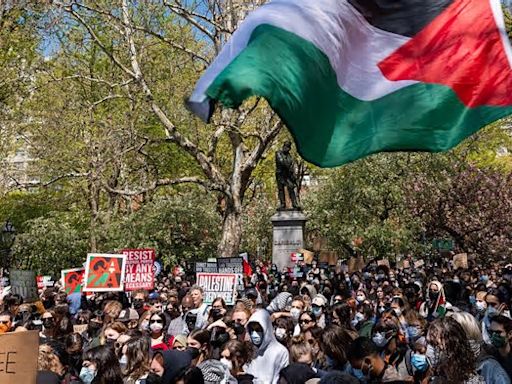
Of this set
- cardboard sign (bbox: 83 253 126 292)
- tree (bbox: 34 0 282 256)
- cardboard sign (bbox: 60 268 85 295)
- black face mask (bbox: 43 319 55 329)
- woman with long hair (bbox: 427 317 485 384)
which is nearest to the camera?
woman with long hair (bbox: 427 317 485 384)

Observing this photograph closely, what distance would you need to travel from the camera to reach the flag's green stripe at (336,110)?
6289 millimetres

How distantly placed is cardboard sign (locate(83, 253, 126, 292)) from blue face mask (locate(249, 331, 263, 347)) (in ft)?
24.2

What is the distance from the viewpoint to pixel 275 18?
20.5 ft

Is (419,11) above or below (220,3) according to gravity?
below

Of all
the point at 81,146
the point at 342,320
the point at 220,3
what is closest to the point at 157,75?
the point at 81,146

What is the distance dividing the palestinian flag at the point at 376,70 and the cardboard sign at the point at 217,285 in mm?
6652

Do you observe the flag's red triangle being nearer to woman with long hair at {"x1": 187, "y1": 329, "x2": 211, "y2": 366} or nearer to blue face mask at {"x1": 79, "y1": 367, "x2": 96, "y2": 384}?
woman with long hair at {"x1": 187, "y1": 329, "x2": 211, "y2": 366}

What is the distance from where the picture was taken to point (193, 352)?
7113 millimetres

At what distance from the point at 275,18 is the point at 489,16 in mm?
1639

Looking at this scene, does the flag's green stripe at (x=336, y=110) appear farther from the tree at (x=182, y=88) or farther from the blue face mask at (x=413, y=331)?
the tree at (x=182, y=88)

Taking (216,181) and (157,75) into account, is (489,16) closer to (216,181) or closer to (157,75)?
(216,181)

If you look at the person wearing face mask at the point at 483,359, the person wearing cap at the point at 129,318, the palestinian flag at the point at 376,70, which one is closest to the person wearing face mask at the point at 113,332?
the person wearing cap at the point at 129,318

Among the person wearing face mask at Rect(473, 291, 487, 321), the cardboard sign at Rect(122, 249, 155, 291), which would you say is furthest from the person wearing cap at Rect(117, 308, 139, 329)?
the cardboard sign at Rect(122, 249, 155, 291)

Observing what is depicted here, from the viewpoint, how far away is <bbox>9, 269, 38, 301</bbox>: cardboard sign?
50.9 ft
